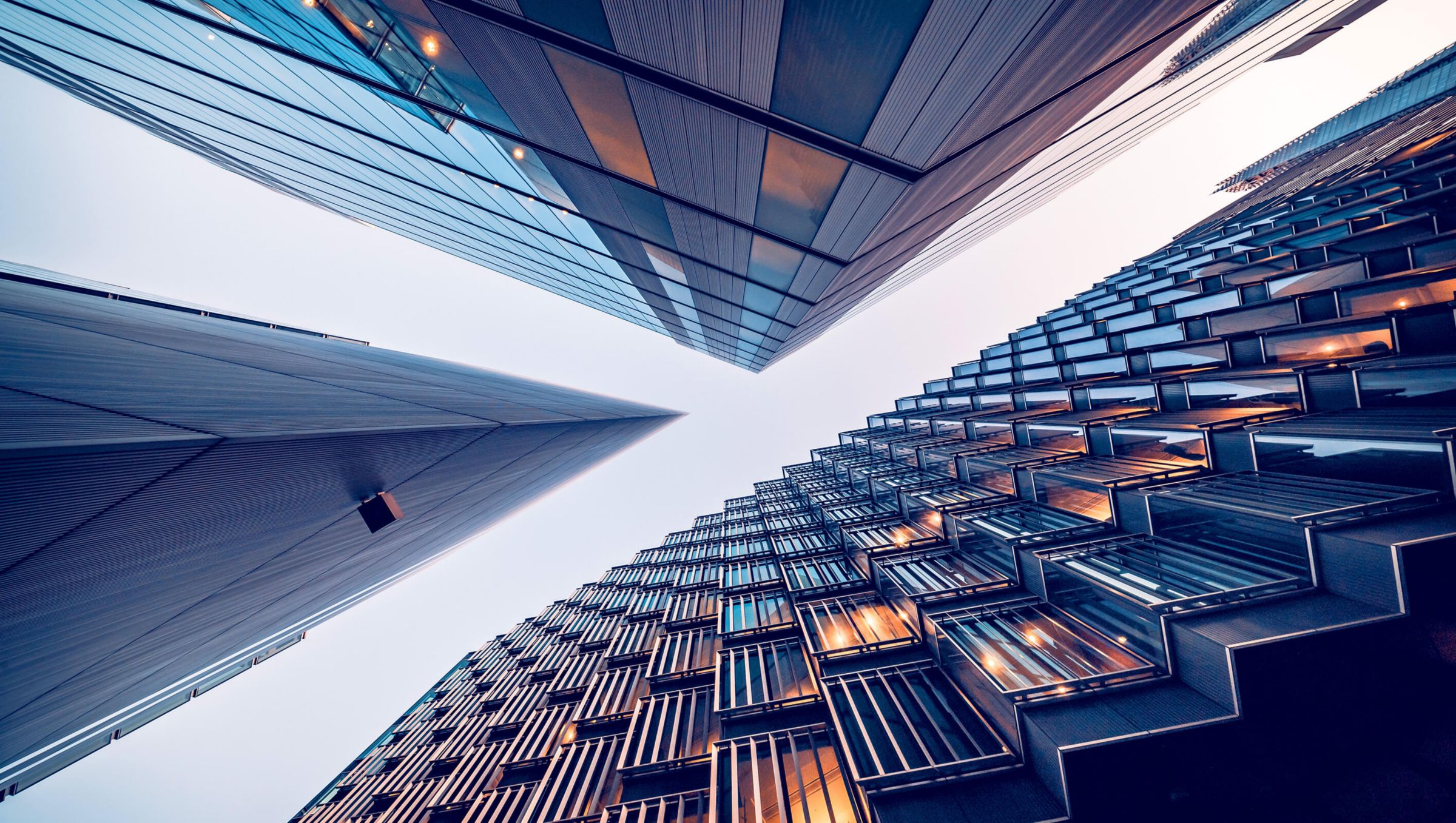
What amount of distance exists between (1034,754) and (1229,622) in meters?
5.21

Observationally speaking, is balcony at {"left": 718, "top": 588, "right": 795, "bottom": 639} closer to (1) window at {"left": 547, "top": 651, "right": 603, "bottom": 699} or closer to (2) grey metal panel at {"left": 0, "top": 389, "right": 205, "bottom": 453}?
(1) window at {"left": 547, "top": 651, "right": 603, "bottom": 699}

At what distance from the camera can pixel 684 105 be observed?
6.30 metres

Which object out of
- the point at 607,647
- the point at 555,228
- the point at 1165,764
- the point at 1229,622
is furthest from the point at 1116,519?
the point at 607,647

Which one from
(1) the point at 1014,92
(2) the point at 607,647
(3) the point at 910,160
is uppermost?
(1) the point at 1014,92

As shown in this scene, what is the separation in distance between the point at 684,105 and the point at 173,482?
657 cm

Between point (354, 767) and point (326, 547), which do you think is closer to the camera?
point (326, 547)

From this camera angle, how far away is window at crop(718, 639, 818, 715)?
16922 mm

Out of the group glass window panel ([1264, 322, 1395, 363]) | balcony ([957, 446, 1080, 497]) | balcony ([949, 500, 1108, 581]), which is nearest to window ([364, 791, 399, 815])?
balcony ([949, 500, 1108, 581])

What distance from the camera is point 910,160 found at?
6.20m

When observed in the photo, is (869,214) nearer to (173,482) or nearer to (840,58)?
(840,58)

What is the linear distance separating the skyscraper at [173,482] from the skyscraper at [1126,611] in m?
12.5

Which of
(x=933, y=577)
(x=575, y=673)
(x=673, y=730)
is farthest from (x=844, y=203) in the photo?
(x=575, y=673)

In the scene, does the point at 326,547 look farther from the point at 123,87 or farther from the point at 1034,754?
the point at 123,87

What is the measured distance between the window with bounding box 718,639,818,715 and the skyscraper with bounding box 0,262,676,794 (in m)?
13.0
